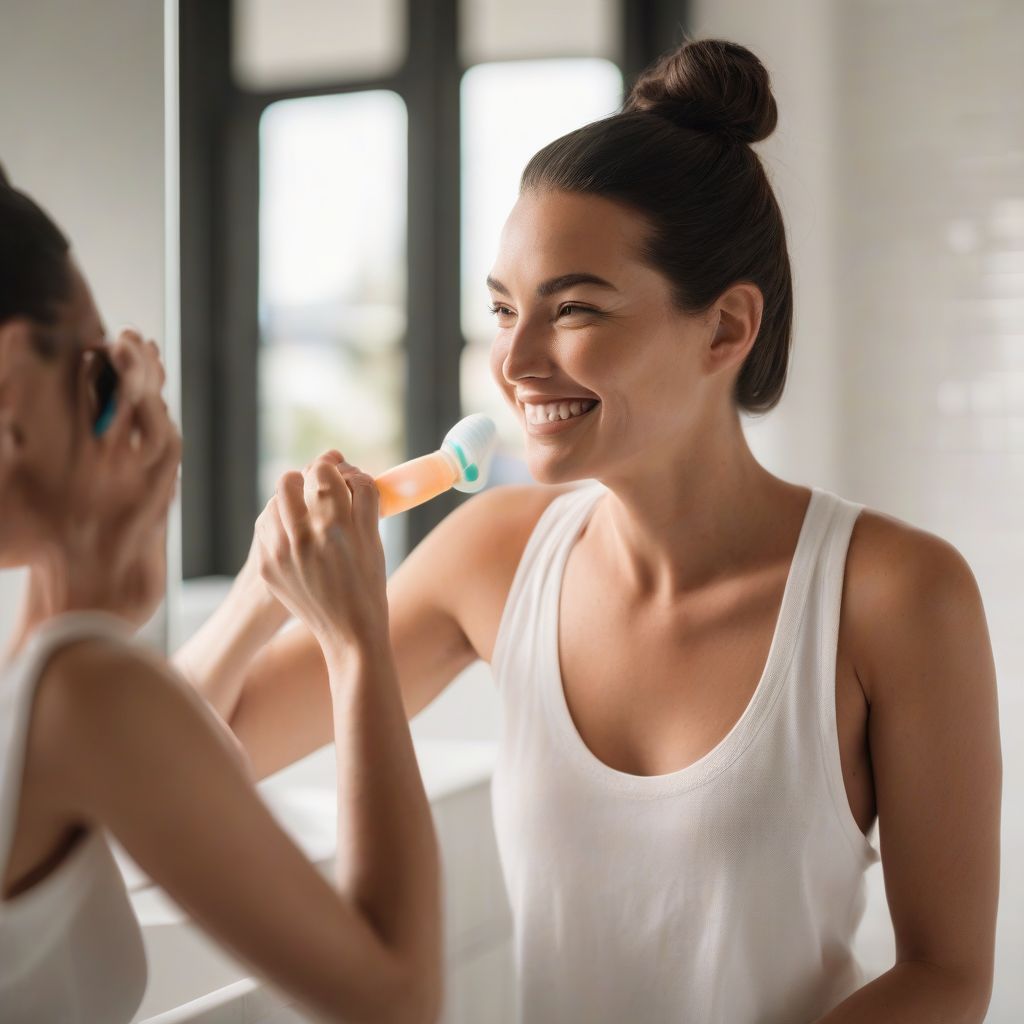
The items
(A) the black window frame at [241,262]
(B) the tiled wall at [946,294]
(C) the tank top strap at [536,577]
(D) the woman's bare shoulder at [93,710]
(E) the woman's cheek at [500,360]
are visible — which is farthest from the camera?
Answer: (A) the black window frame at [241,262]

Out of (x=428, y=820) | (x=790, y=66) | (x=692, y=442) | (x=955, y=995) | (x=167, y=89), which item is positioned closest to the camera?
(x=428, y=820)

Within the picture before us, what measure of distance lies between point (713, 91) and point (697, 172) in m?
0.08

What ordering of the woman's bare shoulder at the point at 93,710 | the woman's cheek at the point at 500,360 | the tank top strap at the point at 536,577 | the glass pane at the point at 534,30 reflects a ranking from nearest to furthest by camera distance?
the woman's bare shoulder at the point at 93,710, the woman's cheek at the point at 500,360, the tank top strap at the point at 536,577, the glass pane at the point at 534,30

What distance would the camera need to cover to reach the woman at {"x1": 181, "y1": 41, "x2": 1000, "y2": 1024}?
0.81 metres

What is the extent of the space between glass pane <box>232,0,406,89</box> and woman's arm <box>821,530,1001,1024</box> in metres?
1.75

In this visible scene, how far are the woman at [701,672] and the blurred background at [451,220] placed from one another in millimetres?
420

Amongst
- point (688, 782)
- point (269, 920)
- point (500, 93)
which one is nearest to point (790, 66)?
point (500, 93)

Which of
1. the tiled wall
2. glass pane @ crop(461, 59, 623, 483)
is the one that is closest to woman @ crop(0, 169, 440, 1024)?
the tiled wall

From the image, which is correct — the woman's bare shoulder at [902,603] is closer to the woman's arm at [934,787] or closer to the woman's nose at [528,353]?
the woman's arm at [934,787]

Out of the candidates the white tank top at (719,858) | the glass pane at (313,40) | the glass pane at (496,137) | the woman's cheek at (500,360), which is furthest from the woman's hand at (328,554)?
the glass pane at (313,40)

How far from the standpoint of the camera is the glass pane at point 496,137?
2.12 metres

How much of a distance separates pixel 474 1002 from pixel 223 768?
840 millimetres

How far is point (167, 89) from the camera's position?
1.10 meters

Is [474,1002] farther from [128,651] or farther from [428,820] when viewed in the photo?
[128,651]
